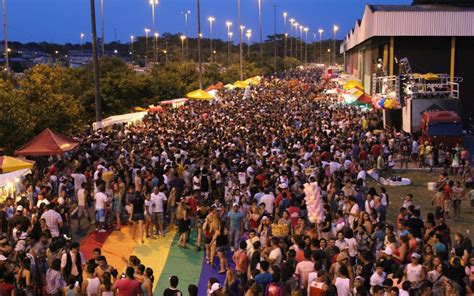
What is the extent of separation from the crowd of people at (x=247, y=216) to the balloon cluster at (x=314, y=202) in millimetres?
133

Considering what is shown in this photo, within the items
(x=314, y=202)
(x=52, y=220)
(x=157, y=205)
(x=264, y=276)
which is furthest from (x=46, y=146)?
(x=264, y=276)

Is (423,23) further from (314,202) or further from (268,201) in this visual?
(268,201)

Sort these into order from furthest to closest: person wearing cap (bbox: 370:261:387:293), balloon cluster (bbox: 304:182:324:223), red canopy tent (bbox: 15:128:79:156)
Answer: red canopy tent (bbox: 15:128:79:156)
balloon cluster (bbox: 304:182:324:223)
person wearing cap (bbox: 370:261:387:293)

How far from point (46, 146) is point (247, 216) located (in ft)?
29.1

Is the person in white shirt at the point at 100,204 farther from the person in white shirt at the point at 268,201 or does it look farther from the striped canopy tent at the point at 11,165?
the person in white shirt at the point at 268,201

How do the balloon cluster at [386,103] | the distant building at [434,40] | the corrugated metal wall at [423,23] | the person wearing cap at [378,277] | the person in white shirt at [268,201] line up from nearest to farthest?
the person wearing cap at [378,277] < the person in white shirt at [268,201] < the balloon cluster at [386,103] < the corrugated metal wall at [423,23] < the distant building at [434,40]

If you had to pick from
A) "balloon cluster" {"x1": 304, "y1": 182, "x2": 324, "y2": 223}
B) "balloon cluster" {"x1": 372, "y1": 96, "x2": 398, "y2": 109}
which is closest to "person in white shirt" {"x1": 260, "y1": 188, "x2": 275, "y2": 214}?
"balloon cluster" {"x1": 304, "y1": 182, "x2": 324, "y2": 223}

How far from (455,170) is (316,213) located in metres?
11.5

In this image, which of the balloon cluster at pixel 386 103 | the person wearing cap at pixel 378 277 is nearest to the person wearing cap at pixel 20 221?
the person wearing cap at pixel 378 277

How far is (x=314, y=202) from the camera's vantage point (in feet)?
48.1

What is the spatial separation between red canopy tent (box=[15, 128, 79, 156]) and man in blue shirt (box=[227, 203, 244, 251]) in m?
8.67

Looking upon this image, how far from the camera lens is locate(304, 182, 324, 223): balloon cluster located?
14.4m

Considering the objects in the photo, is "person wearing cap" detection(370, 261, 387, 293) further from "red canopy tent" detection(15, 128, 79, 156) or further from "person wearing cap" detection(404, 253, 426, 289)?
"red canopy tent" detection(15, 128, 79, 156)

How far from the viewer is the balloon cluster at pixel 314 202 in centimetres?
1438
